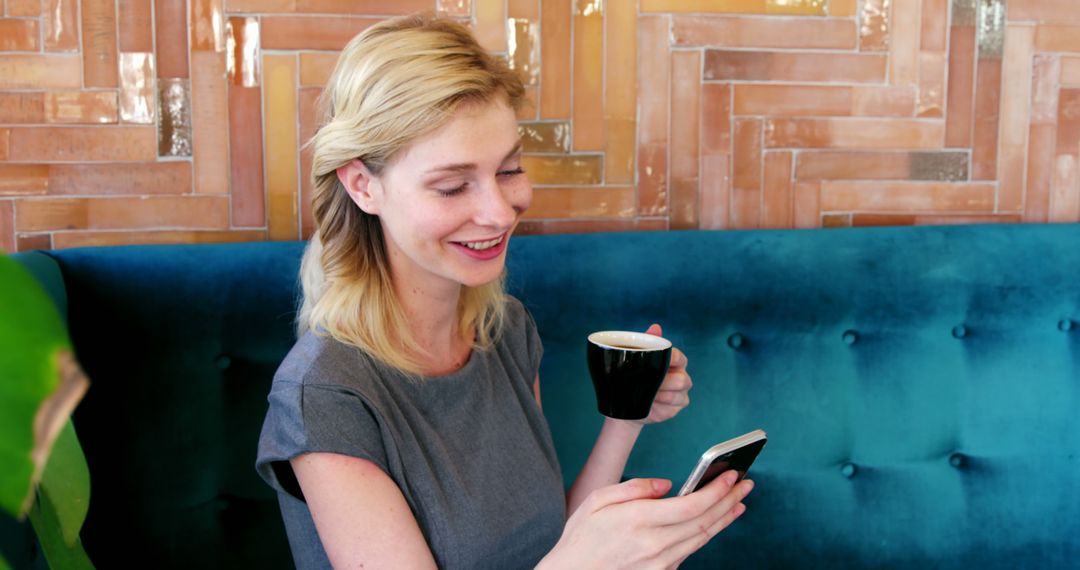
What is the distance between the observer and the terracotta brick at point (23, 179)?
1384 millimetres

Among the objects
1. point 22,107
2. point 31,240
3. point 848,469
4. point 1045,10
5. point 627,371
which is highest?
point 1045,10

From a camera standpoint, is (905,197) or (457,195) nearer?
(457,195)

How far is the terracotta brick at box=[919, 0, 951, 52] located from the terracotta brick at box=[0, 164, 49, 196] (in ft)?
4.96

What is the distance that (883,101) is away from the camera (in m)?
1.64

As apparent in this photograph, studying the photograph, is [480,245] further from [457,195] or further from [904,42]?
[904,42]

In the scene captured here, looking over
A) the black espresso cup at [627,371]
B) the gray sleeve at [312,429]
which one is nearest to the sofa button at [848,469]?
the black espresso cup at [627,371]

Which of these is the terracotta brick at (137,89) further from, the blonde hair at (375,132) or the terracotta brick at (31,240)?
the blonde hair at (375,132)

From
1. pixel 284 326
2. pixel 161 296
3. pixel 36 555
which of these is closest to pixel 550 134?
pixel 284 326

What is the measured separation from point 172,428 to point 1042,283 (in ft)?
4.66

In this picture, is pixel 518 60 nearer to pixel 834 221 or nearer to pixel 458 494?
pixel 834 221

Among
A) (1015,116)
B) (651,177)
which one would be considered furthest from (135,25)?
(1015,116)

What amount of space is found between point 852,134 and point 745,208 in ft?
0.79

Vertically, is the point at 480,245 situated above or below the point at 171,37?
below

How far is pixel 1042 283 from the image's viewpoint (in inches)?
60.4
